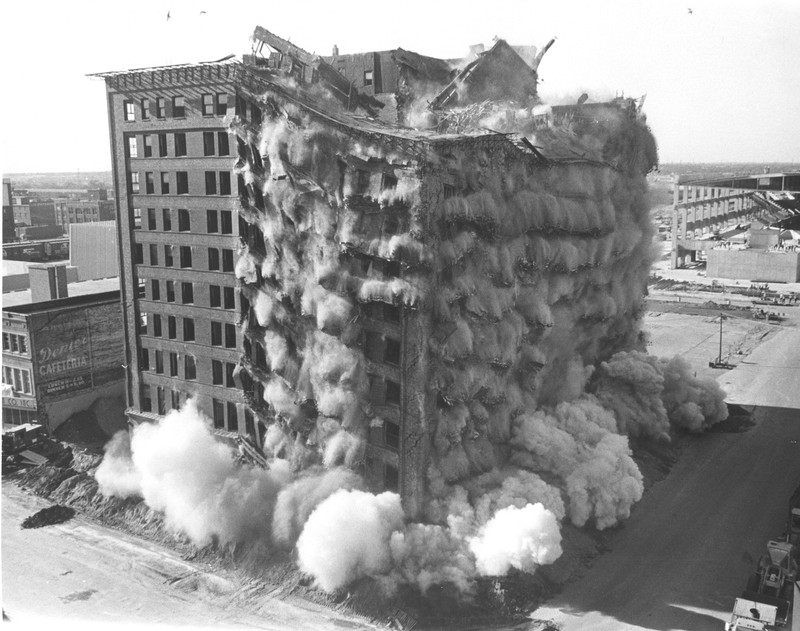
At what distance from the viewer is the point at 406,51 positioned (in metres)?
40.2

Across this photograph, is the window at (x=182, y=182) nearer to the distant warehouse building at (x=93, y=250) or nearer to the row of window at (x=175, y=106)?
the row of window at (x=175, y=106)

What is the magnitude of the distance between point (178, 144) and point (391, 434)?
1880cm

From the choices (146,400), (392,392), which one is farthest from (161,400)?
(392,392)

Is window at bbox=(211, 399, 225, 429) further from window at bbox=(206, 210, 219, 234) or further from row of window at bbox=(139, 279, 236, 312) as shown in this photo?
window at bbox=(206, 210, 219, 234)

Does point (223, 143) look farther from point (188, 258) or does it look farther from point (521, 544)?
point (521, 544)

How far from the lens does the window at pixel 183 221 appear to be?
4100 centimetres

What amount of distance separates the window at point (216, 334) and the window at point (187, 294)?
6.74ft

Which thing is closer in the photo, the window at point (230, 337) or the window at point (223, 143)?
the window at point (223, 143)

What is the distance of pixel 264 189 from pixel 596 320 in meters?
21.5

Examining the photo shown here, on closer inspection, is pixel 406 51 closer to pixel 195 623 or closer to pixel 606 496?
pixel 606 496

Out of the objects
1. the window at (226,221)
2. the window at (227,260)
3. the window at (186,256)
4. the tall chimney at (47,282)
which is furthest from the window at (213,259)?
the tall chimney at (47,282)

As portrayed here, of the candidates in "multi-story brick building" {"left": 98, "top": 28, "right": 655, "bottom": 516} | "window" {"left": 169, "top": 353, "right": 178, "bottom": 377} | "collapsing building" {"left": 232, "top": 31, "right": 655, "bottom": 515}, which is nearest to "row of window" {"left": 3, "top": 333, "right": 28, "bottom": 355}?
"multi-story brick building" {"left": 98, "top": 28, "right": 655, "bottom": 516}

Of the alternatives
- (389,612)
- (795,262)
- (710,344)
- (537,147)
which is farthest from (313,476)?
(795,262)

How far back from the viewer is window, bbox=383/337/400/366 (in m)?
33.2
